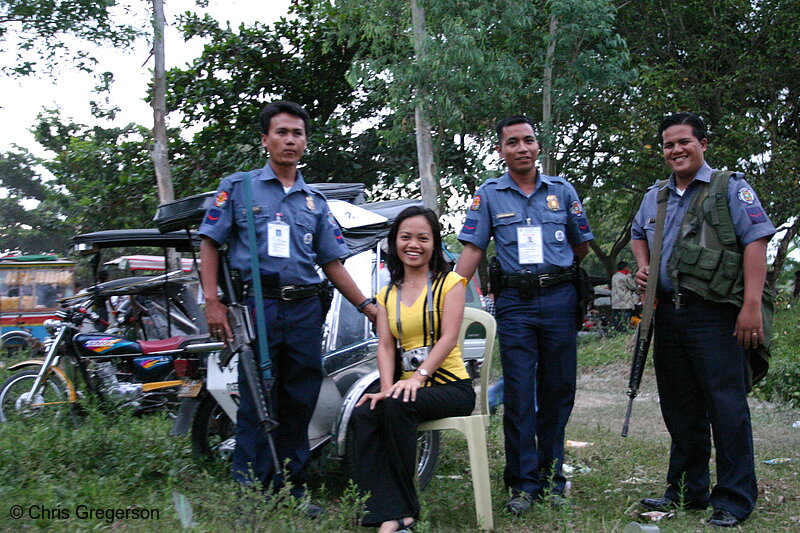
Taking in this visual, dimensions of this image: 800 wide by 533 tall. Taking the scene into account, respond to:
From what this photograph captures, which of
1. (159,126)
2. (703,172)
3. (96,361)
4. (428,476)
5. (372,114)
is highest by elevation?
(372,114)

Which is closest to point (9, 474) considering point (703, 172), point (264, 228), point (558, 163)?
point (264, 228)

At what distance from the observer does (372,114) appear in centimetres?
1598

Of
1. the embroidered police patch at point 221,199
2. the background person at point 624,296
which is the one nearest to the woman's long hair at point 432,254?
the embroidered police patch at point 221,199

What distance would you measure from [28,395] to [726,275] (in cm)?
555

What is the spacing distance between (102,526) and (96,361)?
11.4ft

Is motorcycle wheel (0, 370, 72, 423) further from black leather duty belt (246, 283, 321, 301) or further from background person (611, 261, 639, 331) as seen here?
background person (611, 261, 639, 331)

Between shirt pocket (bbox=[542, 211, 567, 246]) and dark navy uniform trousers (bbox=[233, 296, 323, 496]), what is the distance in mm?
1283

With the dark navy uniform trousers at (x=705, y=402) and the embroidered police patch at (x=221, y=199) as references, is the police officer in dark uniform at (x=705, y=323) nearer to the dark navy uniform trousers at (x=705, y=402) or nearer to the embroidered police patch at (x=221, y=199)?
the dark navy uniform trousers at (x=705, y=402)

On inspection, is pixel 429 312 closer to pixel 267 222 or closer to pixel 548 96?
pixel 267 222

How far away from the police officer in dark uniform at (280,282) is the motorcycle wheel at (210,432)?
0.90 meters

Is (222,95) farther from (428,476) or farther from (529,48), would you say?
(428,476)

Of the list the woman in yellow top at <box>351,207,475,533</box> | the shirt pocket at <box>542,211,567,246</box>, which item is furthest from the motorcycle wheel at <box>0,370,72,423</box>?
the shirt pocket at <box>542,211,567,246</box>

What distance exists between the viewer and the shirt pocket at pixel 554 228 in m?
4.25

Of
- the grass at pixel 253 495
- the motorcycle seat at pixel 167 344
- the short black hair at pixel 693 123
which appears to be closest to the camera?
the grass at pixel 253 495
